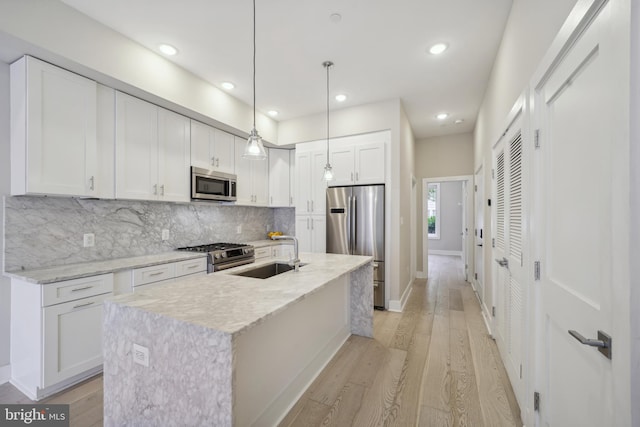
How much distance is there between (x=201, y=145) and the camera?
341 centimetres

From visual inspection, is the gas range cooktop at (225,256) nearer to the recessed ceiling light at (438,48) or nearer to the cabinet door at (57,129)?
the cabinet door at (57,129)

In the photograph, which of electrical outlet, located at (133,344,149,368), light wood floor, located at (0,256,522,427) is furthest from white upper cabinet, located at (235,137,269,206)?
electrical outlet, located at (133,344,149,368)

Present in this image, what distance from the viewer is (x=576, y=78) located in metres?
1.08

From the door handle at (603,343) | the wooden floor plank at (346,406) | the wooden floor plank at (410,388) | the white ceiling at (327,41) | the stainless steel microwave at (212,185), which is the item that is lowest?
the wooden floor plank at (410,388)

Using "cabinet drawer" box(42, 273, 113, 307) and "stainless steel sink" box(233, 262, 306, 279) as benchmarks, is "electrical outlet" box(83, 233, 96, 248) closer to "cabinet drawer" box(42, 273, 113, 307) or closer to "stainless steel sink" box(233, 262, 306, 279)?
"cabinet drawer" box(42, 273, 113, 307)

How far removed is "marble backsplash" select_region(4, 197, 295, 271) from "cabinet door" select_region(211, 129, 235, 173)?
0.58m

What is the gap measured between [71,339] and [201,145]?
7.63ft

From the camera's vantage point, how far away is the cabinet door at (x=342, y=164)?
13.0 ft

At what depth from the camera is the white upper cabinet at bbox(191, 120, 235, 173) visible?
10.9 ft

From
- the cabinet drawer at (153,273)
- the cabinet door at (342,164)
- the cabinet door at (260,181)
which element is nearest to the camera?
the cabinet drawer at (153,273)

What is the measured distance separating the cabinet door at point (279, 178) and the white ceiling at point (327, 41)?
3.87 ft

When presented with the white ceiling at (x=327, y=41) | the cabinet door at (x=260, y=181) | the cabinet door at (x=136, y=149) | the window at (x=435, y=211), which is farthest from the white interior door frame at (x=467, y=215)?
the cabinet door at (x=136, y=149)

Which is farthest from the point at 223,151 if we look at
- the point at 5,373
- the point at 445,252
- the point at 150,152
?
the point at 445,252

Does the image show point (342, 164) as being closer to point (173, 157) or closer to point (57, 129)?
point (173, 157)
